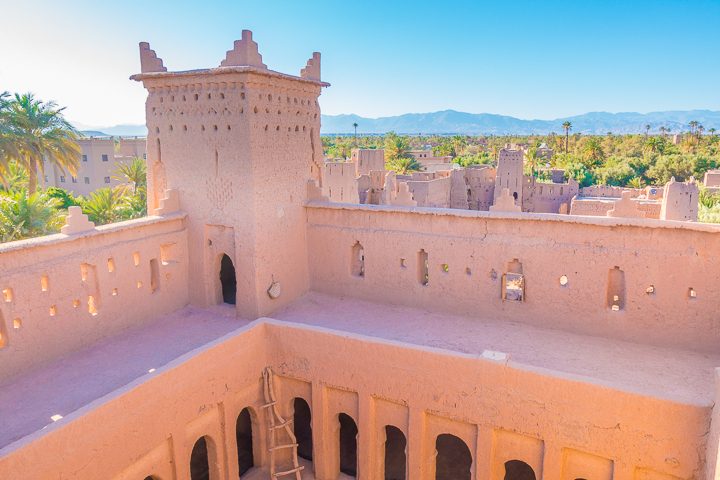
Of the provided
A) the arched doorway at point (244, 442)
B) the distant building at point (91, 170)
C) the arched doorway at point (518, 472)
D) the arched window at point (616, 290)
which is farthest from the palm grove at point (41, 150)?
the distant building at point (91, 170)

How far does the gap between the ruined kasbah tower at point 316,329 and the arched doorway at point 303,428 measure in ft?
0.16

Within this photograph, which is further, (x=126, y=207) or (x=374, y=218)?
(x=126, y=207)

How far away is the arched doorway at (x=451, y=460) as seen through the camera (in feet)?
37.6

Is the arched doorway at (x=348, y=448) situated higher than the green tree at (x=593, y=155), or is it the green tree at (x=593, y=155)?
the green tree at (x=593, y=155)

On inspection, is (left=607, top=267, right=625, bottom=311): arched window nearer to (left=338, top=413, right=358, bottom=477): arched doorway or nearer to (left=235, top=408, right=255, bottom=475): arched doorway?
(left=338, top=413, right=358, bottom=477): arched doorway

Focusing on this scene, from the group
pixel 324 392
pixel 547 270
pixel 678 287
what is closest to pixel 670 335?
pixel 678 287

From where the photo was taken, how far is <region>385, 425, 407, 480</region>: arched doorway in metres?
11.5

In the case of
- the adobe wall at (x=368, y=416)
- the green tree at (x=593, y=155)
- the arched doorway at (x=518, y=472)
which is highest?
the green tree at (x=593, y=155)

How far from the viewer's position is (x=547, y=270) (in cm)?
1066

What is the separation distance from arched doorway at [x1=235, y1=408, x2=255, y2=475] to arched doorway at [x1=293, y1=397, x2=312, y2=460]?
109cm

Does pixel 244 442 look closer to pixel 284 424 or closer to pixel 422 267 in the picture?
pixel 284 424

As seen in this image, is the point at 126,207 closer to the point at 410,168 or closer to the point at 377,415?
the point at 377,415

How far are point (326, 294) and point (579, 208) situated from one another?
66.9 feet

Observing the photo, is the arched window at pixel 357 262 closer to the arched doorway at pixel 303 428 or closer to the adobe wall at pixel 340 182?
the arched doorway at pixel 303 428
